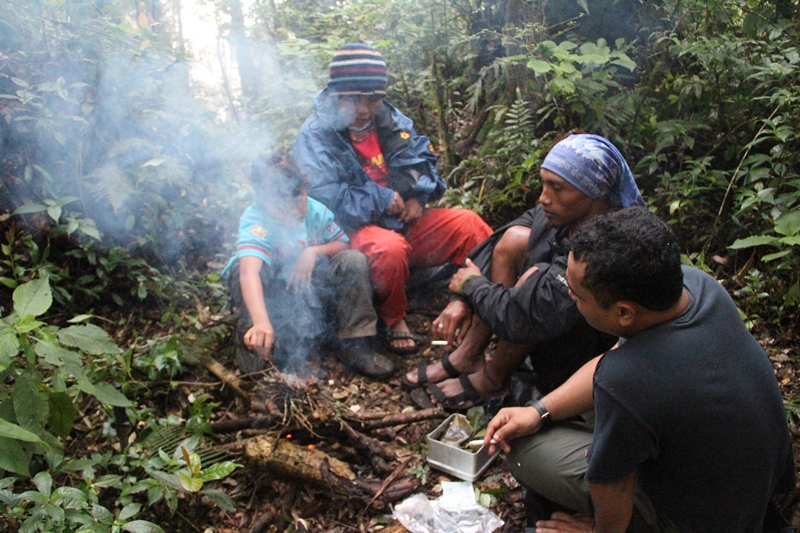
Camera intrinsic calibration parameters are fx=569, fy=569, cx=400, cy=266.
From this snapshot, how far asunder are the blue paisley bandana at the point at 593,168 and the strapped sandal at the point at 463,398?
141cm

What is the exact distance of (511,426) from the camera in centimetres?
248

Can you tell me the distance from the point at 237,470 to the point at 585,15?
4.88m

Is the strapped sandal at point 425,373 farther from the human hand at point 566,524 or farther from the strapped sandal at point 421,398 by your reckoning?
the human hand at point 566,524

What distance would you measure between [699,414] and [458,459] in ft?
4.65

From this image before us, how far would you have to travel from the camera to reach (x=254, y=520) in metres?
2.89

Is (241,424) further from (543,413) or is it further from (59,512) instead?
(543,413)

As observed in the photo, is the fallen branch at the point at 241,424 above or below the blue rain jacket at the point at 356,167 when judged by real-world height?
below

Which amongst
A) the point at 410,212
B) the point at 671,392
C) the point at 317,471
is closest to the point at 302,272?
the point at 410,212

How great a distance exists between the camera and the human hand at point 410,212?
4.32m

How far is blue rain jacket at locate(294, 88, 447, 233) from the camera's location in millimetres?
4027

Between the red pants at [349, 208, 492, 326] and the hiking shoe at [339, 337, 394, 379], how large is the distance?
33cm

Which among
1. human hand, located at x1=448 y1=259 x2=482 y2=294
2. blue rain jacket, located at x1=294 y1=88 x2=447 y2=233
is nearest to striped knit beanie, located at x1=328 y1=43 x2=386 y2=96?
blue rain jacket, located at x1=294 y1=88 x2=447 y2=233

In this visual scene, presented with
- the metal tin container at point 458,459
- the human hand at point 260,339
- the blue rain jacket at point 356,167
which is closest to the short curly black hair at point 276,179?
the blue rain jacket at point 356,167

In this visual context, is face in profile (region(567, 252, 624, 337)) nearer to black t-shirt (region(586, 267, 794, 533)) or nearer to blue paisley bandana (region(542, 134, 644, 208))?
black t-shirt (region(586, 267, 794, 533))
